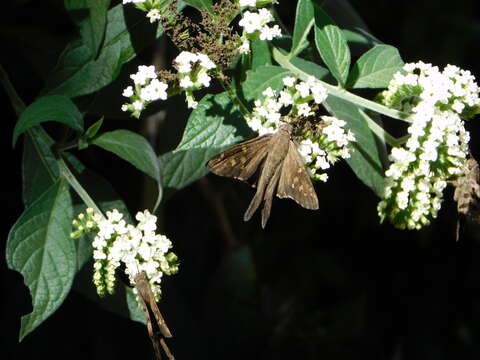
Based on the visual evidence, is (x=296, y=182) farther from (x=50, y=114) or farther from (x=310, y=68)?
(x=50, y=114)

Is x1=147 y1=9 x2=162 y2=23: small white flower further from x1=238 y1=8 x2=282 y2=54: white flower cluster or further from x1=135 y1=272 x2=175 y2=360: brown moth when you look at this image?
x1=135 y1=272 x2=175 y2=360: brown moth

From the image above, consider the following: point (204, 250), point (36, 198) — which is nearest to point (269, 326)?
point (204, 250)

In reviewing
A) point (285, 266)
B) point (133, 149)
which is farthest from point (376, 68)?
point (285, 266)

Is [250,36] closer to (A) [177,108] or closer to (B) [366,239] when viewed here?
(A) [177,108]

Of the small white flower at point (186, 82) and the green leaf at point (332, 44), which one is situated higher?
the green leaf at point (332, 44)

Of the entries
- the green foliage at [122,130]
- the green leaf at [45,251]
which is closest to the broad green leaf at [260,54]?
the green foliage at [122,130]

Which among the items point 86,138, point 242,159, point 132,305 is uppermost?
point 242,159

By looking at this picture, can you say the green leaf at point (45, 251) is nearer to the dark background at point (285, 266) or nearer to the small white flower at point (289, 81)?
the dark background at point (285, 266)
